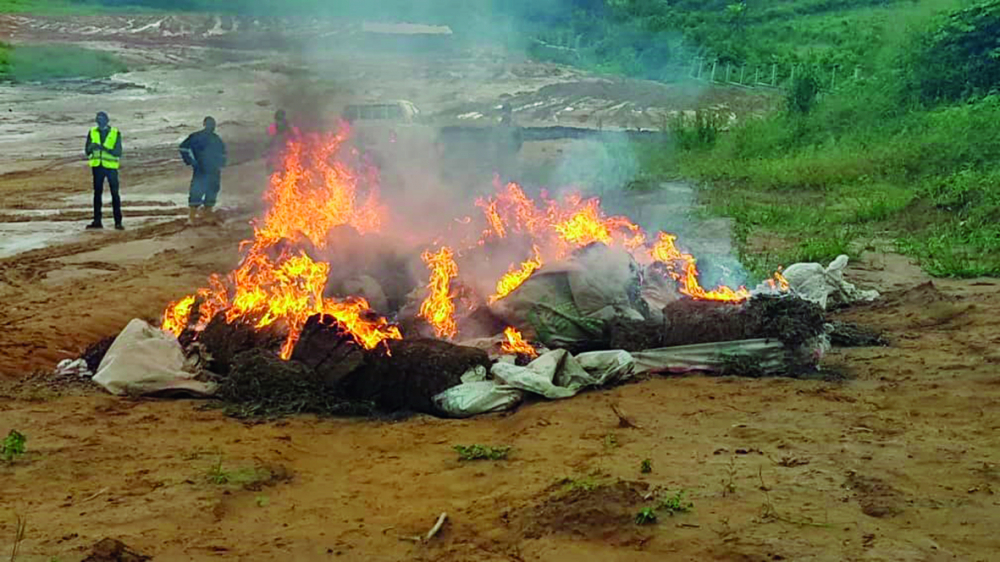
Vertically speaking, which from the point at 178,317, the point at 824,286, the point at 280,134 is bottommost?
the point at 178,317

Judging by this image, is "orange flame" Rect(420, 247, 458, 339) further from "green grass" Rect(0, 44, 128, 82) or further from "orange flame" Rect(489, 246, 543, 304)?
"green grass" Rect(0, 44, 128, 82)

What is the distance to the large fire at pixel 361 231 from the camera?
28.4 feet

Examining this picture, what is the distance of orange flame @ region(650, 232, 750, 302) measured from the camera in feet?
29.9

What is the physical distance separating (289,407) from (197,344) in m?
1.45

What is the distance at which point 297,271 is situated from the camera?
9242 mm

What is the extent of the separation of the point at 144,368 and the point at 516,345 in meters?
2.85

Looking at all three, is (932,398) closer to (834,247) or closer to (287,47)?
(834,247)

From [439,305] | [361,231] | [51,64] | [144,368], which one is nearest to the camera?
[144,368]

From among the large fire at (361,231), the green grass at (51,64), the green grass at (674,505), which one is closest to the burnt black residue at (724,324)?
the large fire at (361,231)

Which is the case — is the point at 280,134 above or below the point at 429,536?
above

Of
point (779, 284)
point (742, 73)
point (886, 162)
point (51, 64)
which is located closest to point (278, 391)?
point (779, 284)

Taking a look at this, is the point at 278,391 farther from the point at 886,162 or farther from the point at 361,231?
the point at 886,162

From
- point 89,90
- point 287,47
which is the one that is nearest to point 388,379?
point 287,47

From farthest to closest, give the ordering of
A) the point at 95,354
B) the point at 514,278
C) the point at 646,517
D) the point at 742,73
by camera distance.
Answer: the point at 742,73 < the point at 514,278 < the point at 95,354 < the point at 646,517
